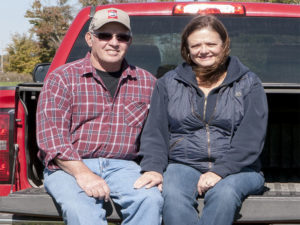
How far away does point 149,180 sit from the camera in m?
2.98

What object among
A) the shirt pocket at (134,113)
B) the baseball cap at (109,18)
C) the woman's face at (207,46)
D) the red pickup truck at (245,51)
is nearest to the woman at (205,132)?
the woman's face at (207,46)

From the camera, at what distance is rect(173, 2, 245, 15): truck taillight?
400 centimetres

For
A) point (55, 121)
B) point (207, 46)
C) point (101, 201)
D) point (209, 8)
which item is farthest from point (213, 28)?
point (101, 201)

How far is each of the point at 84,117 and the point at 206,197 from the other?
2.81 feet

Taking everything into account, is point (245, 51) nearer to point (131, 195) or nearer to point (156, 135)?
point (156, 135)

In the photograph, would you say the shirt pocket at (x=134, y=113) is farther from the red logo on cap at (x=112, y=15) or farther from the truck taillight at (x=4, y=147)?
the truck taillight at (x=4, y=147)

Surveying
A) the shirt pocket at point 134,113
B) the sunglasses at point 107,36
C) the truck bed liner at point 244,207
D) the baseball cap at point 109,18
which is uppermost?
the baseball cap at point 109,18

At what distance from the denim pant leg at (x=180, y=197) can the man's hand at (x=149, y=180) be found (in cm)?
4

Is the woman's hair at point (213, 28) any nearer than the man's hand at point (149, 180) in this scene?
No

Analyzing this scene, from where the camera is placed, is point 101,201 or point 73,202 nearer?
point 73,202

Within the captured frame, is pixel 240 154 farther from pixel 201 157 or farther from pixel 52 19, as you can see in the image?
pixel 52 19

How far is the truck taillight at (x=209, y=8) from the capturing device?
4.00 meters

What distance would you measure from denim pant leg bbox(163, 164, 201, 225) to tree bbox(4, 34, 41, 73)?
5595cm

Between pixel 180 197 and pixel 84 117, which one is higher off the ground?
pixel 84 117
